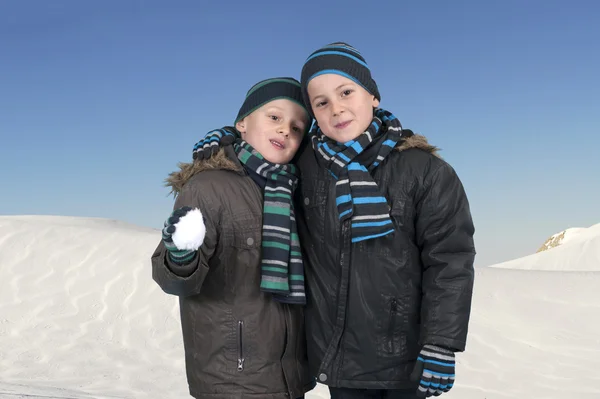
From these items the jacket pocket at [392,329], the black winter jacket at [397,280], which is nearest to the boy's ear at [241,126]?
the black winter jacket at [397,280]

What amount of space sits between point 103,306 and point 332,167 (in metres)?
6.51

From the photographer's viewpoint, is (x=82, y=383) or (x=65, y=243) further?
(x=65, y=243)

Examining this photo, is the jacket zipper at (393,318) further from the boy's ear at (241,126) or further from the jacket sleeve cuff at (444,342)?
the boy's ear at (241,126)

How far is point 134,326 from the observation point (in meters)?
7.88

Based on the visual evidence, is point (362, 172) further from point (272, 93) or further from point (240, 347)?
point (240, 347)

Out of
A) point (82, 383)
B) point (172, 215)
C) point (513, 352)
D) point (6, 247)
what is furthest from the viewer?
point (6, 247)

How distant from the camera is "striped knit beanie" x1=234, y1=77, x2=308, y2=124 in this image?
3.02 m

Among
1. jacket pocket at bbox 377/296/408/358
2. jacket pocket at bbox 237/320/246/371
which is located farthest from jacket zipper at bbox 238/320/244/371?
jacket pocket at bbox 377/296/408/358

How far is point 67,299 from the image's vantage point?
8594mm

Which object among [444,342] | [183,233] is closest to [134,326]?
[183,233]

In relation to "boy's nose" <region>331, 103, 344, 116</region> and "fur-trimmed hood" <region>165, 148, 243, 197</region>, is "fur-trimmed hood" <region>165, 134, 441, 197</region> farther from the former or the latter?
"boy's nose" <region>331, 103, 344, 116</region>

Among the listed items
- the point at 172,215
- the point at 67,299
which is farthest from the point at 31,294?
the point at 172,215

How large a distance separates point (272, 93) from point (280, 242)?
2.51ft

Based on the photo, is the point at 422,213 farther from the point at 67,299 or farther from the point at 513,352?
the point at 67,299
